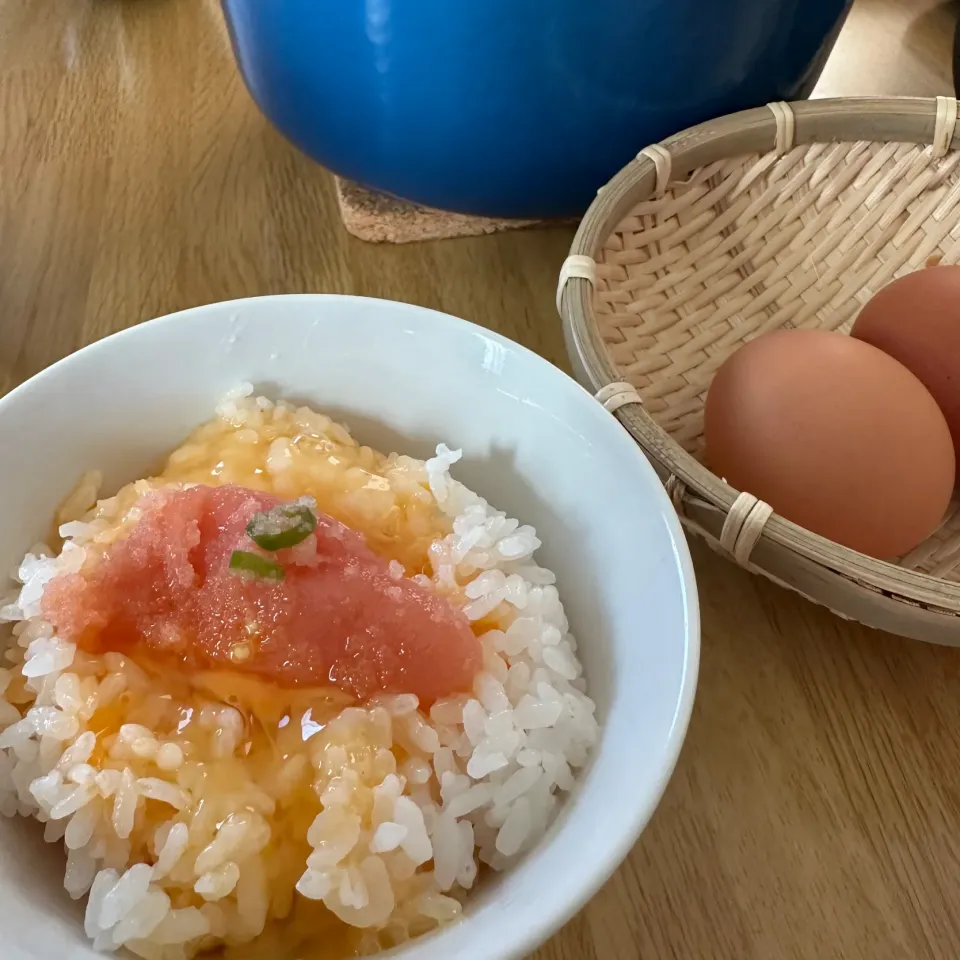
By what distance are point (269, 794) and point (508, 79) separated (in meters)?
0.65

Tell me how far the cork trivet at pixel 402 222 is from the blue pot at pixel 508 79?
0.10 m

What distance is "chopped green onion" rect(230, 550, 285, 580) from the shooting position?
1.83ft

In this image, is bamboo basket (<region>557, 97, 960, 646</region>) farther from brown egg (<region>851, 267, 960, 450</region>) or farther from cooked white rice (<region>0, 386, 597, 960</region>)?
cooked white rice (<region>0, 386, 597, 960</region>)

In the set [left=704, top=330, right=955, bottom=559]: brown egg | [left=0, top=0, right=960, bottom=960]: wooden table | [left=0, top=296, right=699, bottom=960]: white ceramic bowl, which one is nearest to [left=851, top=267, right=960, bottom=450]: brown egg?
[left=704, top=330, right=955, bottom=559]: brown egg

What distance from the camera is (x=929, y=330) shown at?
0.86 meters

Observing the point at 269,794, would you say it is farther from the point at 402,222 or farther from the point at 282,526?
the point at 402,222

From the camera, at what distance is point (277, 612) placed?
57cm

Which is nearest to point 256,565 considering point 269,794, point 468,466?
point 269,794

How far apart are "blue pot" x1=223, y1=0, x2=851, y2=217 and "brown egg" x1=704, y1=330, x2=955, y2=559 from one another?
29 centimetres

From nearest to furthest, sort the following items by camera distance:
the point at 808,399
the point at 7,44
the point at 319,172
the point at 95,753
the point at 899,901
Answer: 1. the point at 95,753
2. the point at 899,901
3. the point at 808,399
4. the point at 319,172
5. the point at 7,44

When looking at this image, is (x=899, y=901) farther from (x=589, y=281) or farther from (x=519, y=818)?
(x=589, y=281)

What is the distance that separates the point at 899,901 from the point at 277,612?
50 centimetres

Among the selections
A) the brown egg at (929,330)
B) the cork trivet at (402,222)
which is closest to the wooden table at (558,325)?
the cork trivet at (402,222)

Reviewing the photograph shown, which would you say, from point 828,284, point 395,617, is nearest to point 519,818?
point 395,617
